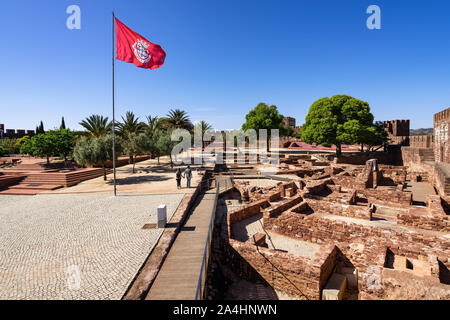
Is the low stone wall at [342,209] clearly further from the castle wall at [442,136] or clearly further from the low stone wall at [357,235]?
the castle wall at [442,136]

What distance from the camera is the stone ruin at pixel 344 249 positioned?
17.8 ft

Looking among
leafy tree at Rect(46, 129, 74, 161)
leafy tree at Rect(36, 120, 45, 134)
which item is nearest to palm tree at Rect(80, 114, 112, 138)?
leafy tree at Rect(46, 129, 74, 161)

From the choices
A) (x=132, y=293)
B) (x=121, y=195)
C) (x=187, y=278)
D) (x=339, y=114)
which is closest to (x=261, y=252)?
(x=187, y=278)

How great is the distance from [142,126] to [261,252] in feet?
104

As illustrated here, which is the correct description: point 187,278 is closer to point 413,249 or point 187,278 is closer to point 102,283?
point 102,283

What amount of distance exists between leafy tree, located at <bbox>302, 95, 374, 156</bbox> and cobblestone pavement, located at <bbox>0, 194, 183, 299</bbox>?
28729 mm

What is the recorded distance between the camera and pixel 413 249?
23.4 feet

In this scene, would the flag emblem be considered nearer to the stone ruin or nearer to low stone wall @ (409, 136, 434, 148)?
the stone ruin

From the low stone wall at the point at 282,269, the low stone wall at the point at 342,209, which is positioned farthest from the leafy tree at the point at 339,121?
the low stone wall at the point at 282,269

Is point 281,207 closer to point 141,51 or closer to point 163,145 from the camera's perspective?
point 141,51

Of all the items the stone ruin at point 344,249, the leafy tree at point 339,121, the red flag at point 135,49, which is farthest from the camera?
the leafy tree at point 339,121

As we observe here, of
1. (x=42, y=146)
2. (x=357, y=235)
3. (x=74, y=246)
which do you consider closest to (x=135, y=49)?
(x=74, y=246)

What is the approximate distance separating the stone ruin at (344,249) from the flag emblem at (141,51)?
1019 cm

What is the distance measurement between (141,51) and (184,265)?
11.8 meters
